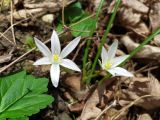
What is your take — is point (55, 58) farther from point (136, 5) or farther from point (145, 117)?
point (136, 5)

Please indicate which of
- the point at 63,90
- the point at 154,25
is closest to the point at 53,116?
the point at 63,90

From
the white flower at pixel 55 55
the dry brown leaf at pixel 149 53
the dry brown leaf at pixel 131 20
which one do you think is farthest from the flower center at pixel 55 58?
the dry brown leaf at pixel 131 20

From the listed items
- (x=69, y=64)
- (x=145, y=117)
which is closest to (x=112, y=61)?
(x=69, y=64)

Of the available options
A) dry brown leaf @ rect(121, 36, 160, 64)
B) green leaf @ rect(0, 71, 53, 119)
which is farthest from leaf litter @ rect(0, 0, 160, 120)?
green leaf @ rect(0, 71, 53, 119)

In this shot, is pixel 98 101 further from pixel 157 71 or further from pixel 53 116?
pixel 157 71

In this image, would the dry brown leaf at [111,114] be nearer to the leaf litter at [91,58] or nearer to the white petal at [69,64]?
the leaf litter at [91,58]

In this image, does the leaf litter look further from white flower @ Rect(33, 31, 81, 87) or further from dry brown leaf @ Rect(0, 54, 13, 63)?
white flower @ Rect(33, 31, 81, 87)
